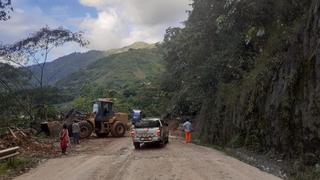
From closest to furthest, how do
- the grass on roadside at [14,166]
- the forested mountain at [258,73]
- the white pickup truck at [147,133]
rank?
the grass on roadside at [14,166], the forested mountain at [258,73], the white pickup truck at [147,133]

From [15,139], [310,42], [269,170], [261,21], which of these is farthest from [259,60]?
[15,139]

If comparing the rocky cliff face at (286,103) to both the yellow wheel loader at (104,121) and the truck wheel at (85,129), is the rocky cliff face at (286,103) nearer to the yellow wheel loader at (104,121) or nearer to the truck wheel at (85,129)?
the yellow wheel loader at (104,121)

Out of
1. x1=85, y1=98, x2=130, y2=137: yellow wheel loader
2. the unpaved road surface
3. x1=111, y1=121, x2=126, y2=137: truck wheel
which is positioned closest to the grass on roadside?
the unpaved road surface

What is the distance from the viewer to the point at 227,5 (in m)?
33.0

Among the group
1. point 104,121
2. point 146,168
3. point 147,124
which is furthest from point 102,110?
point 146,168

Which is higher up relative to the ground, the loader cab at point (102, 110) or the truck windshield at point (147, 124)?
the loader cab at point (102, 110)

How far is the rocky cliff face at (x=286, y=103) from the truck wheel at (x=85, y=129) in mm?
12934

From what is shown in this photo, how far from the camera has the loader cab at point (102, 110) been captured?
41.1m

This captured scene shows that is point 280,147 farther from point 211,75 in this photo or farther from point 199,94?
point 199,94

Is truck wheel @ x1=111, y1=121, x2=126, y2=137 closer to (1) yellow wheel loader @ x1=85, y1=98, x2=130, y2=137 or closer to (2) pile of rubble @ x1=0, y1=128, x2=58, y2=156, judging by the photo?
(1) yellow wheel loader @ x1=85, y1=98, x2=130, y2=137

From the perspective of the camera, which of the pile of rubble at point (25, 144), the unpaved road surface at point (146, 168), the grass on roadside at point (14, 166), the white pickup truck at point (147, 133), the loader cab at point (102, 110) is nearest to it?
the unpaved road surface at point (146, 168)

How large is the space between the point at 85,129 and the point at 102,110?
7.56 ft

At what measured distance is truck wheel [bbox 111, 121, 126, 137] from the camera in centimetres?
4141

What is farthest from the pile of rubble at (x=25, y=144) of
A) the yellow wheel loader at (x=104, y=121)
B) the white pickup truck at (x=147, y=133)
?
the yellow wheel loader at (x=104, y=121)
